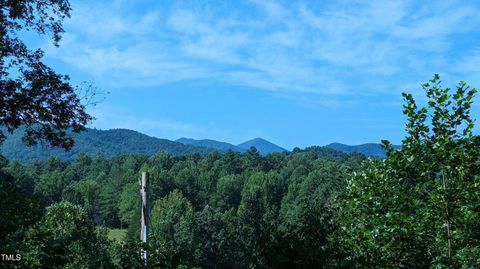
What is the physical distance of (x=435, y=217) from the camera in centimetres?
845

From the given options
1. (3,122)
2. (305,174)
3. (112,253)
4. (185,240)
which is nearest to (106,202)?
(305,174)

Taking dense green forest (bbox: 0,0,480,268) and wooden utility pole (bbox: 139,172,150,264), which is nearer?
dense green forest (bbox: 0,0,480,268)

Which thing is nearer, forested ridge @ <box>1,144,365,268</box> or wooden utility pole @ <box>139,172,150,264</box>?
forested ridge @ <box>1,144,365,268</box>

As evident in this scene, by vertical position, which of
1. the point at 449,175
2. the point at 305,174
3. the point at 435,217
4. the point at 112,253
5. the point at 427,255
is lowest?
the point at 112,253

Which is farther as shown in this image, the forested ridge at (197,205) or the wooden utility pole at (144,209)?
the wooden utility pole at (144,209)

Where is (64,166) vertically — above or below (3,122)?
above

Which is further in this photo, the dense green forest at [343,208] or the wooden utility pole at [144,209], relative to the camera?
the wooden utility pole at [144,209]

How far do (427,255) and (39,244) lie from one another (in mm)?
6584

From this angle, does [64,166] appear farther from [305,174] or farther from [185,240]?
[185,240]

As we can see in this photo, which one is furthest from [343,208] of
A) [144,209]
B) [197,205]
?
[197,205]

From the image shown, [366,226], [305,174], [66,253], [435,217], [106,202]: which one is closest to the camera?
[66,253]

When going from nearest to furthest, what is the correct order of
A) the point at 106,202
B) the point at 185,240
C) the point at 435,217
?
the point at 435,217
the point at 185,240
the point at 106,202

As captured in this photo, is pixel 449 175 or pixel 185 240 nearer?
pixel 449 175

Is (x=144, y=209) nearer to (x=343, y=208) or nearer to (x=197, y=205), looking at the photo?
(x=343, y=208)
